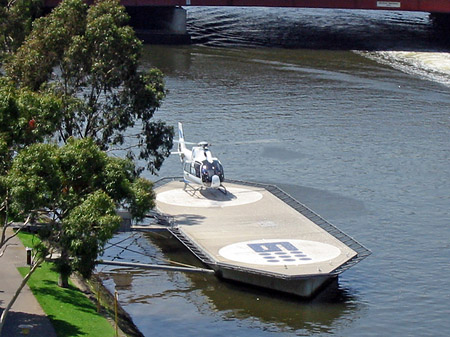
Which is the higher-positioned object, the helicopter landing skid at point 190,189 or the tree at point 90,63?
the tree at point 90,63

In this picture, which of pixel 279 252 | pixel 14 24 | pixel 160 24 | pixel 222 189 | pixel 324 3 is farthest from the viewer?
pixel 160 24

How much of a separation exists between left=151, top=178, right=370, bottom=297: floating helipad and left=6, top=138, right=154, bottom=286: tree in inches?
583

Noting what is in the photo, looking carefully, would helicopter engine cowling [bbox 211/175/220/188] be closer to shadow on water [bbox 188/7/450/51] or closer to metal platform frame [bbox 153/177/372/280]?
metal platform frame [bbox 153/177/372/280]

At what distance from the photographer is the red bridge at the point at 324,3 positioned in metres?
124

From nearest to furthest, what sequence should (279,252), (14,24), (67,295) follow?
(67,295) → (279,252) → (14,24)

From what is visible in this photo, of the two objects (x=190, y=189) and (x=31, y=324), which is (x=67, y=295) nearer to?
(x=31, y=324)

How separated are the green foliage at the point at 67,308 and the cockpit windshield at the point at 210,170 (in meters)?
16.5

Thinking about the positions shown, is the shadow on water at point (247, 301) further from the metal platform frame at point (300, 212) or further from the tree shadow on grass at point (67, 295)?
the tree shadow on grass at point (67, 295)

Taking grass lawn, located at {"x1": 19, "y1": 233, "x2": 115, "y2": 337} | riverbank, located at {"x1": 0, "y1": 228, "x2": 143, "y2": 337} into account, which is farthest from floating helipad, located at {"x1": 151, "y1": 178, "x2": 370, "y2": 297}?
grass lawn, located at {"x1": 19, "y1": 233, "x2": 115, "y2": 337}

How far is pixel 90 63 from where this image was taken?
54469 millimetres

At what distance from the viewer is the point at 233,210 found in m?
58.8

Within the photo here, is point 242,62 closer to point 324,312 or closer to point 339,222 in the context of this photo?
point 339,222

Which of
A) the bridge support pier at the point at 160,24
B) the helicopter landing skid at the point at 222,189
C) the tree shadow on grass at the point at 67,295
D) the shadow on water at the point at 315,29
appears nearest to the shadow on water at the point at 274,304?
the tree shadow on grass at the point at 67,295

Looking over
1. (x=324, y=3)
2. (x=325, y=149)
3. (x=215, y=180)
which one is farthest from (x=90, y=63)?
(x=324, y=3)
